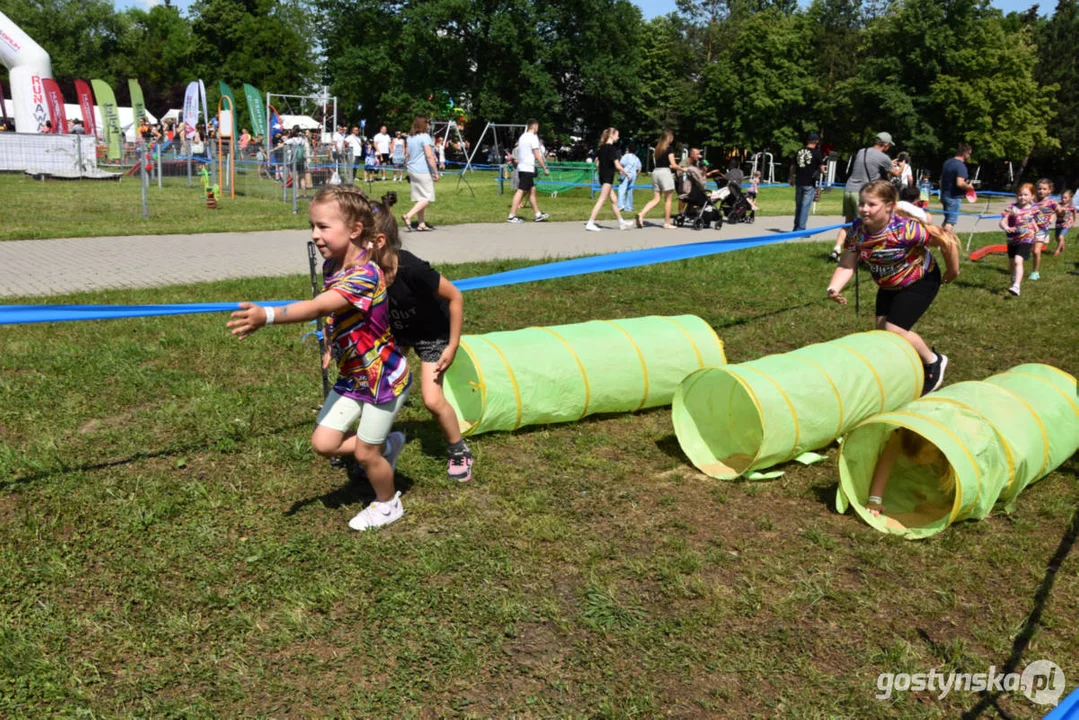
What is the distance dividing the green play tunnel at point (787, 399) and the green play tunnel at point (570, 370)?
1.46 ft

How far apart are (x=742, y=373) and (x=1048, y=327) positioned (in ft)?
22.1

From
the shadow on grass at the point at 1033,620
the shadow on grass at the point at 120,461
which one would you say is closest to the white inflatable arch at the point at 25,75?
the shadow on grass at the point at 120,461

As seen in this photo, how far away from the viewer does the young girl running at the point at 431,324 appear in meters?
4.56

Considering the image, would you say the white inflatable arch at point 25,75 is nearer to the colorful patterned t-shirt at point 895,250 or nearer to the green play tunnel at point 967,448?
the colorful patterned t-shirt at point 895,250

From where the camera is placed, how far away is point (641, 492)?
509 cm

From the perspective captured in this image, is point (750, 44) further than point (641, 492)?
Yes

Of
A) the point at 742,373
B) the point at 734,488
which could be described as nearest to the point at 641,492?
the point at 734,488

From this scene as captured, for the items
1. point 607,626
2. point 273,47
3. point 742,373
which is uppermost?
point 273,47

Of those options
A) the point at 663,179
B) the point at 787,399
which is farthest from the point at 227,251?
the point at 787,399

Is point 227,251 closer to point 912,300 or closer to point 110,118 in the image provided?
point 912,300

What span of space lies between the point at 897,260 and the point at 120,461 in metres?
5.48

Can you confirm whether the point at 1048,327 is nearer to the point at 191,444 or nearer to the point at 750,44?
the point at 191,444

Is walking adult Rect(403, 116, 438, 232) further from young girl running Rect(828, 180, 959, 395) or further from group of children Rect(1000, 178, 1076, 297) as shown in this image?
young girl running Rect(828, 180, 959, 395)

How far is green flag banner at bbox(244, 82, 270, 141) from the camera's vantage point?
22.8 metres
